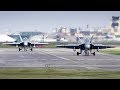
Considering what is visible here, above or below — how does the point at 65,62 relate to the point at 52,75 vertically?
below

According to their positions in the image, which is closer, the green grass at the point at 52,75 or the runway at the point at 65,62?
the green grass at the point at 52,75

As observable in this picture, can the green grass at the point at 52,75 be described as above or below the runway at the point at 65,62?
above

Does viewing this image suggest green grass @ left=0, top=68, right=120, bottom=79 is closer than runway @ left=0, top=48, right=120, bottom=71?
Yes

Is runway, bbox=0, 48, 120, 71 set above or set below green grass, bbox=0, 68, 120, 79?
below

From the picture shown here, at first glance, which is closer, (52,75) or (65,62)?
(52,75)
